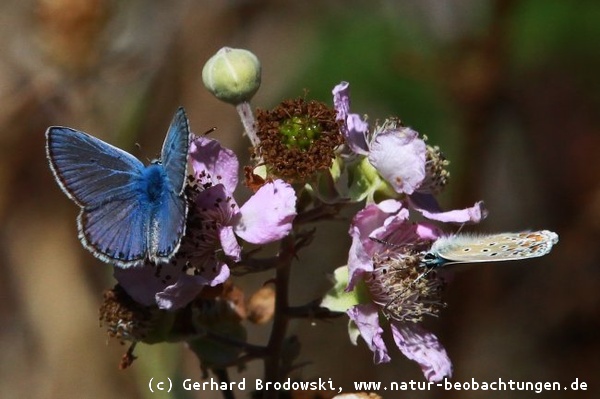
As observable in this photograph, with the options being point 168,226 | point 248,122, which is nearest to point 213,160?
point 248,122

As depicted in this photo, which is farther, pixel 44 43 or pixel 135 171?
pixel 44 43

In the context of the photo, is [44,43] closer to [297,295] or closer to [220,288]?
[297,295]

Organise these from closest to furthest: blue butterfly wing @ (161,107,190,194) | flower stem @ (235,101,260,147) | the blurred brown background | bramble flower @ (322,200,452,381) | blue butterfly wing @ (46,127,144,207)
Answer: blue butterfly wing @ (161,107,190,194) < blue butterfly wing @ (46,127,144,207) < bramble flower @ (322,200,452,381) < flower stem @ (235,101,260,147) < the blurred brown background

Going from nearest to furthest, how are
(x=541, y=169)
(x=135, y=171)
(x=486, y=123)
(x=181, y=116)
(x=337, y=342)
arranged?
(x=181, y=116)
(x=135, y=171)
(x=486, y=123)
(x=337, y=342)
(x=541, y=169)

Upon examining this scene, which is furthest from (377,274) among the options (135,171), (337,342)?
(337,342)

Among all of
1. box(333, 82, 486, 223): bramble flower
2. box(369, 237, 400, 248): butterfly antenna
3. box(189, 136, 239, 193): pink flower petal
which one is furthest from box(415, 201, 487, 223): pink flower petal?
box(189, 136, 239, 193): pink flower petal

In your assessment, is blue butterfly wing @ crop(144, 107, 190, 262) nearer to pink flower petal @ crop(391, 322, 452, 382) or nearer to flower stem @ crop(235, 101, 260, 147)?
flower stem @ crop(235, 101, 260, 147)
